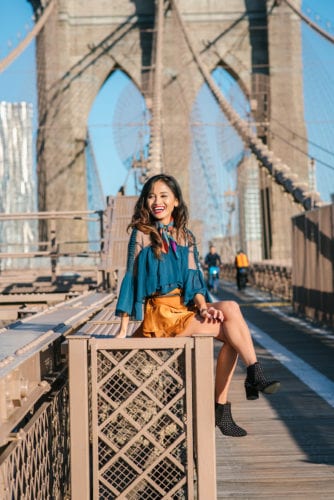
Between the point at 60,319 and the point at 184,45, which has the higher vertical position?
the point at 184,45

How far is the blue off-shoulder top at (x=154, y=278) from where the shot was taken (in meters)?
3.29

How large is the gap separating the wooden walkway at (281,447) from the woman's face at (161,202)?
3.76 ft

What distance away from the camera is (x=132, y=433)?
9.96ft

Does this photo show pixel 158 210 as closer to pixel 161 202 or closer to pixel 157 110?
pixel 161 202

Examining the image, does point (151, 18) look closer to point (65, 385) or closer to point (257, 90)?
point (257, 90)

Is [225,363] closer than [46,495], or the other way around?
[46,495]

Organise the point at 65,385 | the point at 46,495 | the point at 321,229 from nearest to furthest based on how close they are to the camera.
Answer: the point at 46,495 < the point at 65,385 < the point at 321,229

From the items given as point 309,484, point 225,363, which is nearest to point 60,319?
point 225,363

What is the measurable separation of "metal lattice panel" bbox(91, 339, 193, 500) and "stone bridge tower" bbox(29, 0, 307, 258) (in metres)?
34.6

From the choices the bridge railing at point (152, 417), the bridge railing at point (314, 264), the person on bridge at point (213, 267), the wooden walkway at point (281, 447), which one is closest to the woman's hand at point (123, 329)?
the bridge railing at point (152, 417)

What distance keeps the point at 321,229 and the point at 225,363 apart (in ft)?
25.3

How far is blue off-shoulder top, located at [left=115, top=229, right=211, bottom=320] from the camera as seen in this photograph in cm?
329

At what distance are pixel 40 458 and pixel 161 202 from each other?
106 cm

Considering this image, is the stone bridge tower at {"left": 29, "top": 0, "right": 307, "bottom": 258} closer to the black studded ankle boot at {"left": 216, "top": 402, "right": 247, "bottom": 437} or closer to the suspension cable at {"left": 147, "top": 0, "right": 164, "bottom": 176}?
the suspension cable at {"left": 147, "top": 0, "right": 164, "bottom": 176}
